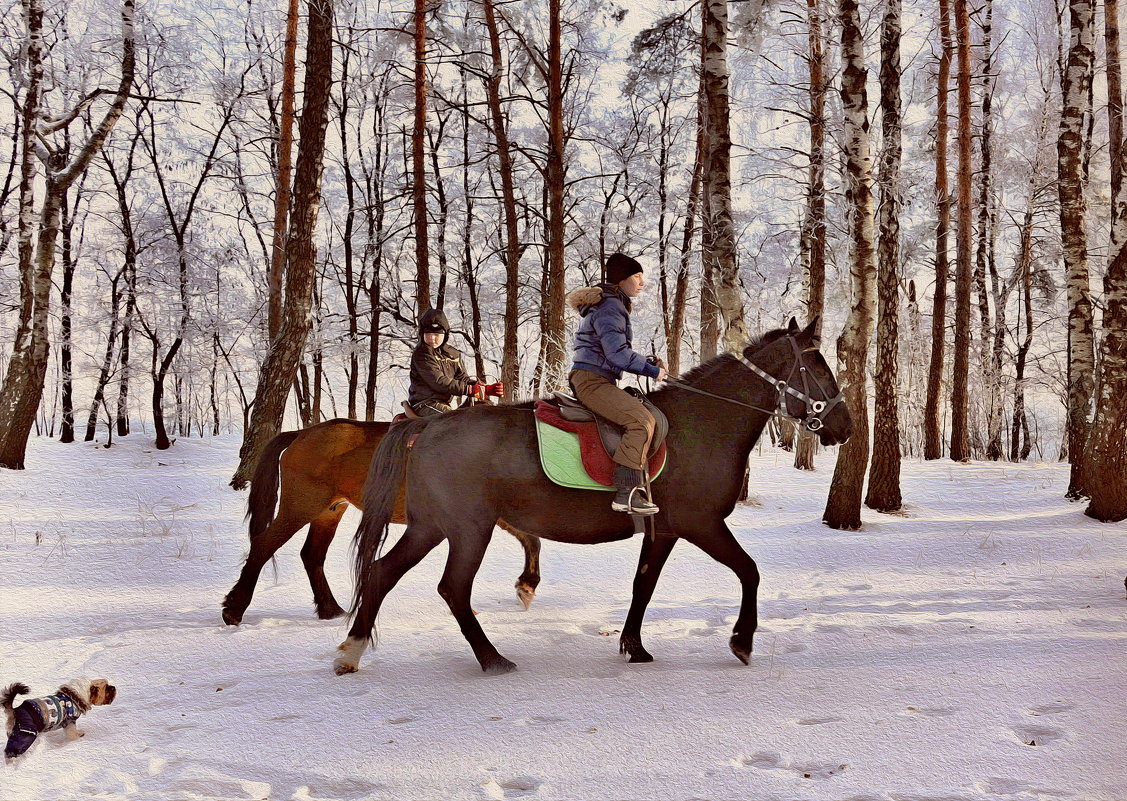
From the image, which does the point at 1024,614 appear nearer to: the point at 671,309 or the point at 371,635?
the point at 371,635

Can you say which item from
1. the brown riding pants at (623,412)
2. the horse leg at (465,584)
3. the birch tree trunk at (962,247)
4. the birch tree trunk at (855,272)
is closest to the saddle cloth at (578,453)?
the brown riding pants at (623,412)

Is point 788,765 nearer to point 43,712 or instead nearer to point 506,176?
point 43,712

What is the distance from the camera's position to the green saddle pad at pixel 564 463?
4758mm

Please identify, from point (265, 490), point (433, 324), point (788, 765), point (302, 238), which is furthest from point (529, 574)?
Answer: point (302, 238)

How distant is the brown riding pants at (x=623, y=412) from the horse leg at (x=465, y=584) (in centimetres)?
105

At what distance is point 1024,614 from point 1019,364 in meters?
20.1

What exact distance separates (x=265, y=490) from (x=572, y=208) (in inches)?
673

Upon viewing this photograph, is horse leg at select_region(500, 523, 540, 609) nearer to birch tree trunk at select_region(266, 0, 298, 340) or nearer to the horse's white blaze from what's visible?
the horse's white blaze

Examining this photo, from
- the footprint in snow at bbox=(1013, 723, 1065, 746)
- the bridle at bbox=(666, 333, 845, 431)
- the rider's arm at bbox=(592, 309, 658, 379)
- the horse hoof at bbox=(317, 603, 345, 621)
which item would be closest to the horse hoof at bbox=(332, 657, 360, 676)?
the horse hoof at bbox=(317, 603, 345, 621)

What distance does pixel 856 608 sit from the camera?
588 cm

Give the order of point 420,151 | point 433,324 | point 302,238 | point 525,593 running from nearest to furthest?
point 525,593, point 433,324, point 302,238, point 420,151

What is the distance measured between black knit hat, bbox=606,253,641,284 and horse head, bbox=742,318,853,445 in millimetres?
989

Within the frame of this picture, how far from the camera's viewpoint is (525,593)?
20.6 ft

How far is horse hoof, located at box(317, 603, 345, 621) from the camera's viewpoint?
5.90 m
